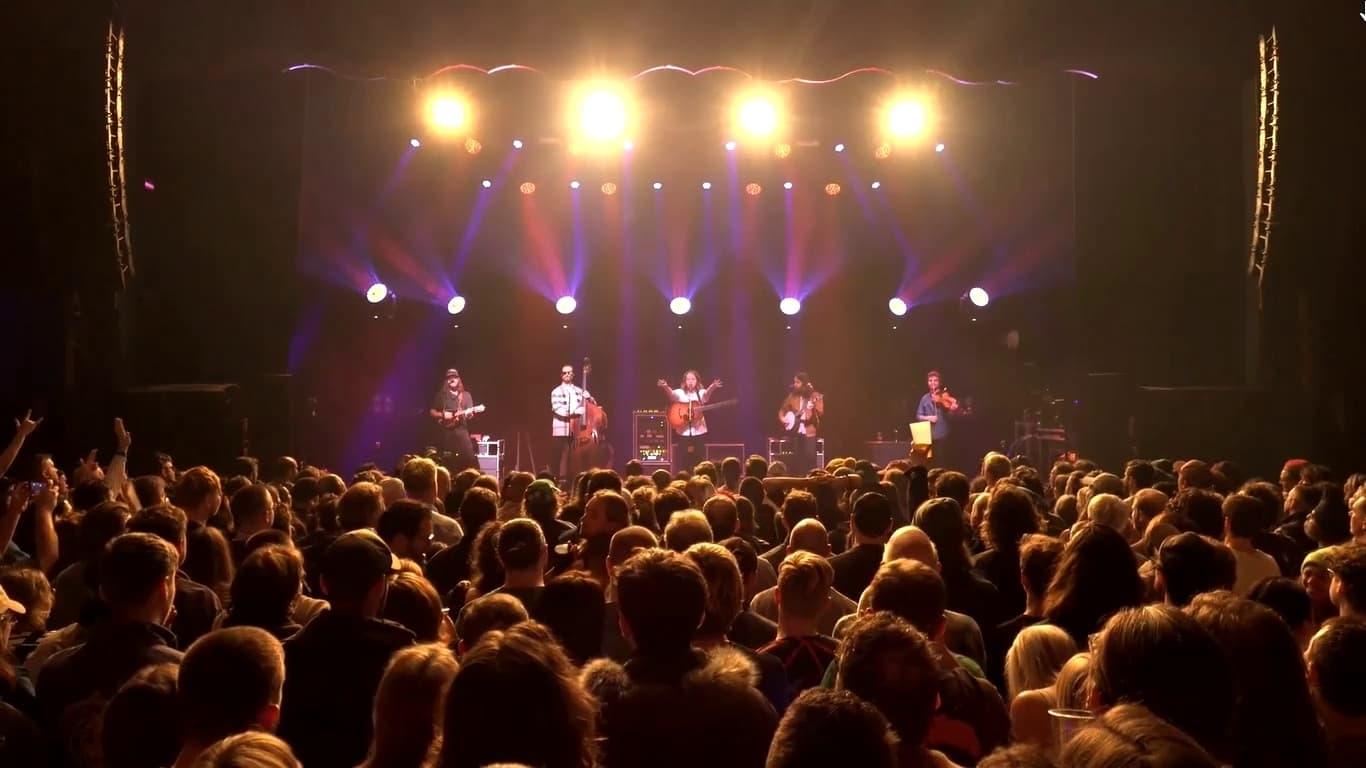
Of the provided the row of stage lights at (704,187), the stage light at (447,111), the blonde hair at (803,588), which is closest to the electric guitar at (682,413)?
the row of stage lights at (704,187)

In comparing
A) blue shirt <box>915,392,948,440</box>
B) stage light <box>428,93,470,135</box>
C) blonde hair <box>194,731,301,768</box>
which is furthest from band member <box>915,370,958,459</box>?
blonde hair <box>194,731,301,768</box>

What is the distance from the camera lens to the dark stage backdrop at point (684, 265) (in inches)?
602

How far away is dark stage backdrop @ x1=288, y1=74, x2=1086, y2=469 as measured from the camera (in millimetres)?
15289

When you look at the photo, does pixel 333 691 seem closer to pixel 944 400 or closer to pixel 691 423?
pixel 944 400

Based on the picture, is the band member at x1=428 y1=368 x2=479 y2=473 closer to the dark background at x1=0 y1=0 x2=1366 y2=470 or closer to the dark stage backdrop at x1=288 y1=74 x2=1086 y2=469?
the dark stage backdrop at x1=288 y1=74 x2=1086 y2=469

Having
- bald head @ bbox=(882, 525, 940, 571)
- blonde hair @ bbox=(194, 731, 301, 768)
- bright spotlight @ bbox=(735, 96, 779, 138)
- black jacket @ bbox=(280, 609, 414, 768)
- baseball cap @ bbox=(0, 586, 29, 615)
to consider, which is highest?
bright spotlight @ bbox=(735, 96, 779, 138)

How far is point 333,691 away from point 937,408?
50.3ft

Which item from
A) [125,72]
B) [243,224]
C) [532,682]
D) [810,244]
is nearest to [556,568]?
[532,682]

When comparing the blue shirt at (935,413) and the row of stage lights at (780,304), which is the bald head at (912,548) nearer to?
the row of stage lights at (780,304)

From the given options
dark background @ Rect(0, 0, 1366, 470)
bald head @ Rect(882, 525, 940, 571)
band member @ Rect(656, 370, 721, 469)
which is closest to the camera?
bald head @ Rect(882, 525, 940, 571)

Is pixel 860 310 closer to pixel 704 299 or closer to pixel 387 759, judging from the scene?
pixel 704 299

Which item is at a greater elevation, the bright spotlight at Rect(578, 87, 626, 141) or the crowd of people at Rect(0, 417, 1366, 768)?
the bright spotlight at Rect(578, 87, 626, 141)

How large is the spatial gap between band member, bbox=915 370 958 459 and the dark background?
1.43m

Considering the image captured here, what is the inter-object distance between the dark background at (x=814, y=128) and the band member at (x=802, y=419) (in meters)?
3.33
